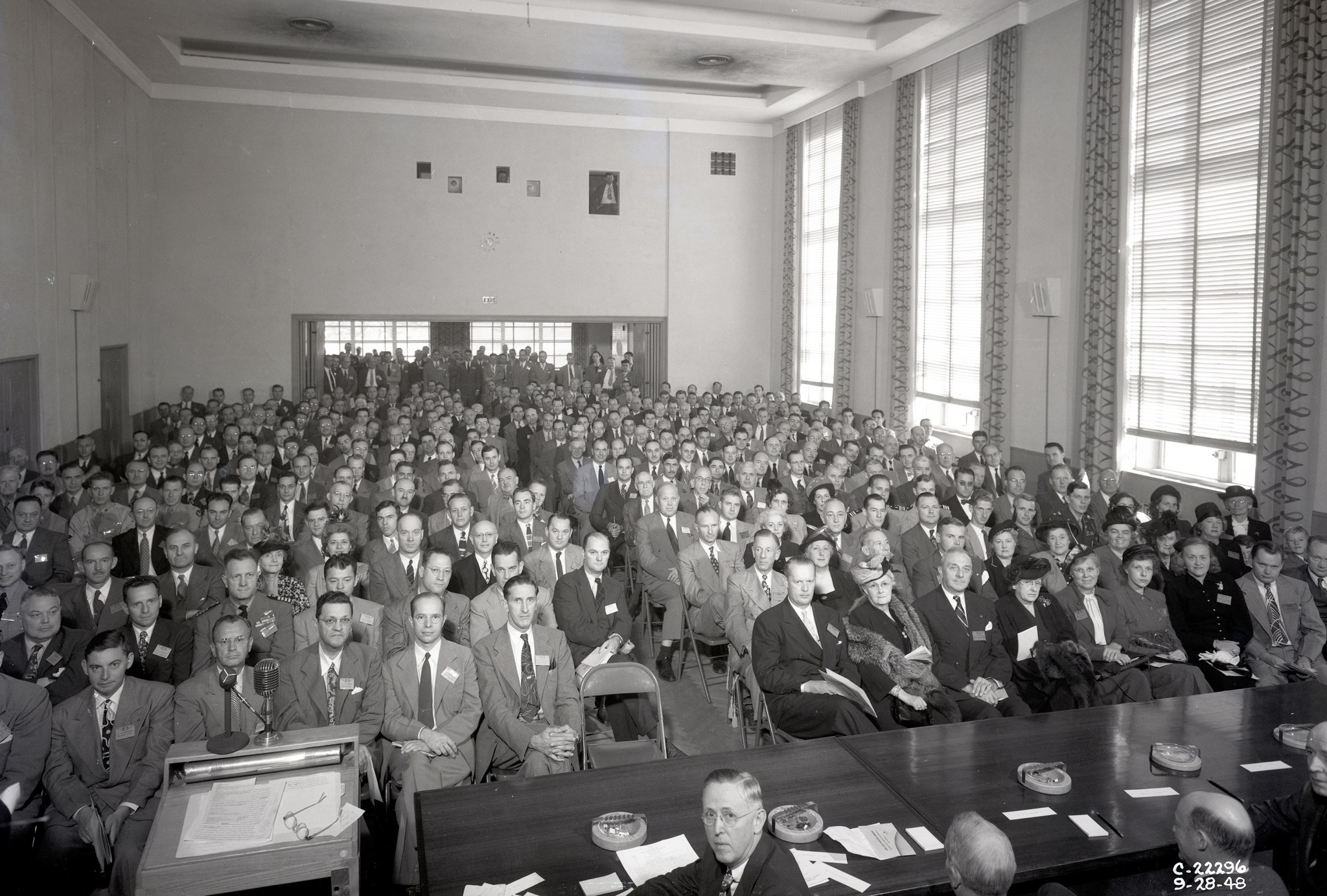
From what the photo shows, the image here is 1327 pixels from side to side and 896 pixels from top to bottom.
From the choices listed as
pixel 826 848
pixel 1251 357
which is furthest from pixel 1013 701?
pixel 1251 357

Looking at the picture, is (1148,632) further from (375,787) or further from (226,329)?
(226,329)

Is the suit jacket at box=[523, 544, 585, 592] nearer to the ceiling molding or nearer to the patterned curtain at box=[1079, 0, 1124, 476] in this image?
the patterned curtain at box=[1079, 0, 1124, 476]

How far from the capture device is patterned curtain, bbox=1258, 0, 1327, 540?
7758mm

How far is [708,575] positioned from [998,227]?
23.9 feet

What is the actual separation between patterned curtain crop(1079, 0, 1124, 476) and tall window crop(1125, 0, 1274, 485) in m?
0.17

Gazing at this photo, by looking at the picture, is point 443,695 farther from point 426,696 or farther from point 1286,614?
point 1286,614

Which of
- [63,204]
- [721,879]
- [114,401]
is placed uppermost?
[63,204]

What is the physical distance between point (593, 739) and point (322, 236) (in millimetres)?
13890

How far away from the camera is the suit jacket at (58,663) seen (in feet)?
15.9

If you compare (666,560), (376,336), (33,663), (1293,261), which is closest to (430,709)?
(33,663)

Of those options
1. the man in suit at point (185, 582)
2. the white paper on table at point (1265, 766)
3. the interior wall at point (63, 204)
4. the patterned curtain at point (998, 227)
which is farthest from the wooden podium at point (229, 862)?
the patterned curtain at point (998, 227)

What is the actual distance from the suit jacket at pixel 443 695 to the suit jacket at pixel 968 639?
2694 millimetres

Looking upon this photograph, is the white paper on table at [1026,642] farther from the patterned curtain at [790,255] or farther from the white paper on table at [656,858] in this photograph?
the patterned curtain at [790,255]

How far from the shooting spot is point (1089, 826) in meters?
3.28
